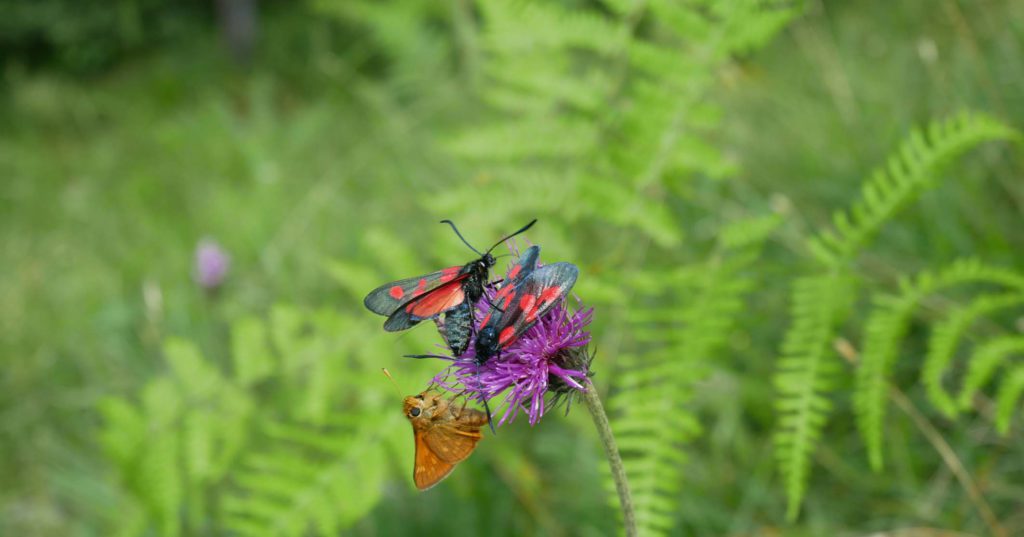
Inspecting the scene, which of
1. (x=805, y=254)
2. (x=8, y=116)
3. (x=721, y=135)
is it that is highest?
(x=8, y=116)

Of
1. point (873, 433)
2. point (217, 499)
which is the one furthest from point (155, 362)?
point (873, 433)

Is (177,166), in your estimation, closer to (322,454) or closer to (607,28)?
(322,454)

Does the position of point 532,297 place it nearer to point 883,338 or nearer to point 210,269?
point 883,338

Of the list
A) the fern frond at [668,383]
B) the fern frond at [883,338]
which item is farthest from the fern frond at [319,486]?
the fern frond at [883,338]

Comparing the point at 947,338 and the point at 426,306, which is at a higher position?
the point at 947,338

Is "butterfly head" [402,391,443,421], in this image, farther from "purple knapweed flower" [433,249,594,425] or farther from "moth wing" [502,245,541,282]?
"moth wing" [502,245,541,282]

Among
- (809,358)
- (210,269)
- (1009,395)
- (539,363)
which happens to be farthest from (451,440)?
(210,269)

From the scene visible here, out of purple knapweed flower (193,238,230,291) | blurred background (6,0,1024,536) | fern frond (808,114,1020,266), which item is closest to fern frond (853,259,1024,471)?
fern frond (808,114,1020,266)
